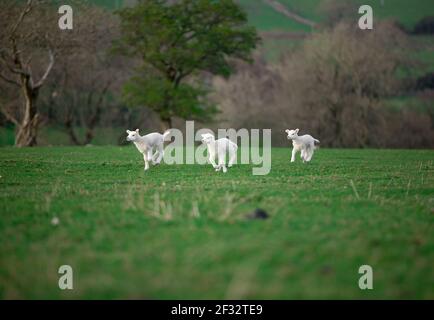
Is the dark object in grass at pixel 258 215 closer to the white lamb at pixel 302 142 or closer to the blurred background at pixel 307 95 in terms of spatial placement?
the white lamb at pixel 302 142

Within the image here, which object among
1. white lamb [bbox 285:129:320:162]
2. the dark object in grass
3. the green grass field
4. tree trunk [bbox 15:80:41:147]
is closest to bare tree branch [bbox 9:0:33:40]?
tree trunk [bbox 15:80:41:147]

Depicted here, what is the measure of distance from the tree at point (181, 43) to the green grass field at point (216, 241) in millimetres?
29618

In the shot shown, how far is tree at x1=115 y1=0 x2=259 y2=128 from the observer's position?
41156mm

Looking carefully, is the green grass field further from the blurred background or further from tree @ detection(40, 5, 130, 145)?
tree @ detection(40, 5, 130, 145)

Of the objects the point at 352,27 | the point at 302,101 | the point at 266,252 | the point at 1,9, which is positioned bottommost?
the point at 266,252

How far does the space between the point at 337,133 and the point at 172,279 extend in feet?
163

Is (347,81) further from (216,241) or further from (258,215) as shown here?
(216,241)

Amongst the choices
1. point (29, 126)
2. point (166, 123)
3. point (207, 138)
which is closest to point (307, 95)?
point (166, 123)

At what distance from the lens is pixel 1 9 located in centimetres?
3366

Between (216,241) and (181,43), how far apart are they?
37.0 meters

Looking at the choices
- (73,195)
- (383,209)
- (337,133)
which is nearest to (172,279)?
(383,209)

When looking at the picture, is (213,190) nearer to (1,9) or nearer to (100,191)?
(100,191)

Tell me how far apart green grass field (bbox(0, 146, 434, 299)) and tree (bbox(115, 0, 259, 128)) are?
29618 mm

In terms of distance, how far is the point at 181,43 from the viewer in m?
42.5
